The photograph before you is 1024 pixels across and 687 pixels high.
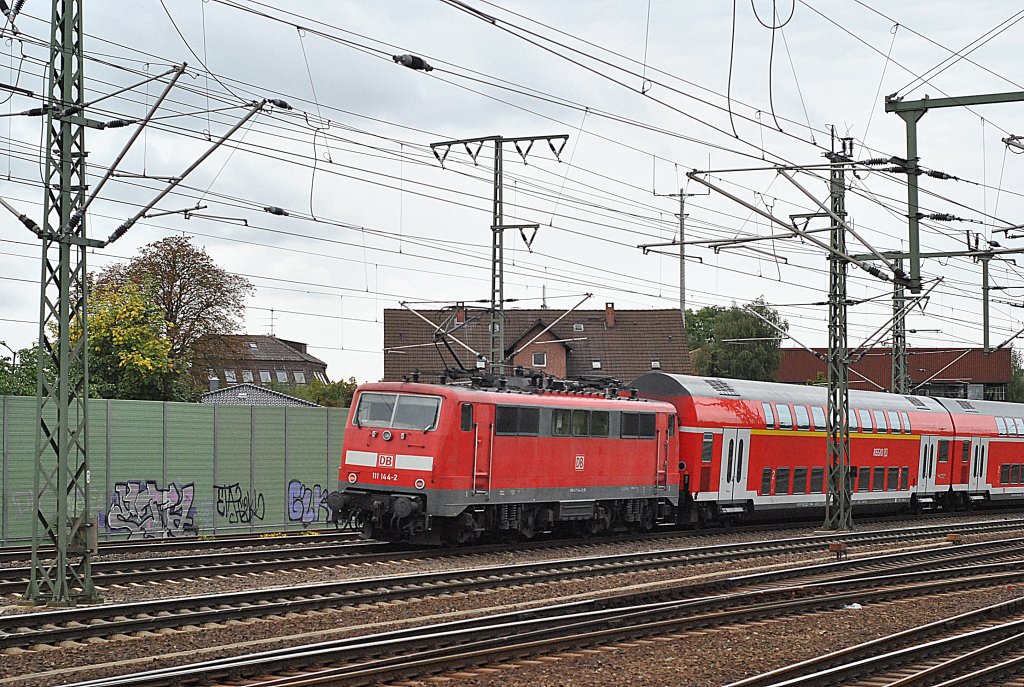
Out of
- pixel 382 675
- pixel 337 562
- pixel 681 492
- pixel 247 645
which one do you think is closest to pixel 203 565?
pixel 337 562

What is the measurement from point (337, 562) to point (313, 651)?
9.70m

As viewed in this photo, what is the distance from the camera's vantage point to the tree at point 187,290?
7262 centimetres

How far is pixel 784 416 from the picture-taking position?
3453 centimetres

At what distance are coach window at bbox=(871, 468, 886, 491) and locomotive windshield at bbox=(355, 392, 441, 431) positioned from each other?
18.1m

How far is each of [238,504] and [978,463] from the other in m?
26.1

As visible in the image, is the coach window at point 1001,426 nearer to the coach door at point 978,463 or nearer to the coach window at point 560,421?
the coach door at point 978,463

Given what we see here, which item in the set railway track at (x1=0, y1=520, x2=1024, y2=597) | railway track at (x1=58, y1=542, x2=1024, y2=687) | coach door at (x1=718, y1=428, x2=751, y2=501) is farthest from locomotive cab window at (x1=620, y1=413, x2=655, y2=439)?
railway track at (x1=58, y1=542, x2=1024, y2=687)

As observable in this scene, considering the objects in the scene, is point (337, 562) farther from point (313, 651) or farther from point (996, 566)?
point (996, 566)

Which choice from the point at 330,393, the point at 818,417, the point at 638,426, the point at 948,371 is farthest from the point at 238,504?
the point at 948,371

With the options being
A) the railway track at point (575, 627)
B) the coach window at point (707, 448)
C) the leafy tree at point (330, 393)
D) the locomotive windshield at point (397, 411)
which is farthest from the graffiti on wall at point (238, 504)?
the leafy tree at point (330, 393)

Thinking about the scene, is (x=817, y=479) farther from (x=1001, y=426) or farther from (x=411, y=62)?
(x=411, y=62)

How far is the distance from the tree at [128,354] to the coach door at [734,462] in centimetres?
3007

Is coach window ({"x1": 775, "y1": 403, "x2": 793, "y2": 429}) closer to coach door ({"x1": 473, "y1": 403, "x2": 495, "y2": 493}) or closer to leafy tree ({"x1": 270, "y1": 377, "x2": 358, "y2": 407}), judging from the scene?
coach door ({"x1": 473, "y1": 403, "x2": 495, "y2": 493})

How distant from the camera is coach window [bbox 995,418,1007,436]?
4569 centimetres
